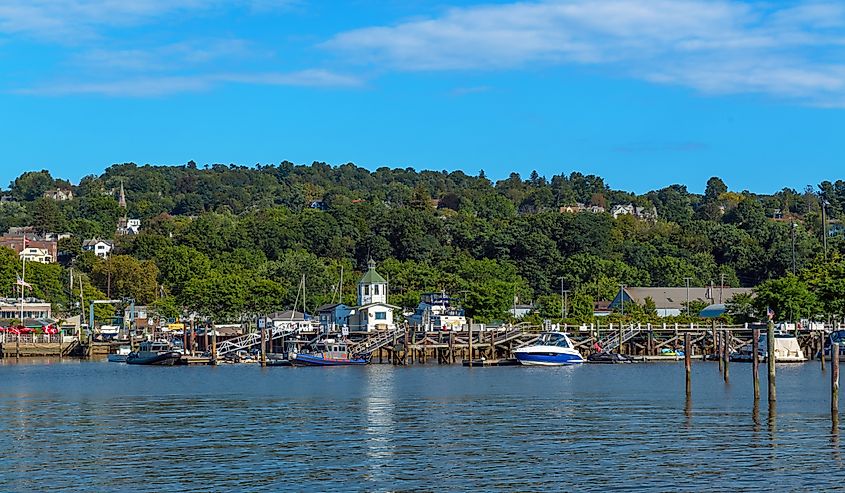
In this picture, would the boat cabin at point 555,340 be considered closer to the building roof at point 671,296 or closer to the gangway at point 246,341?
the gangway at point 246,341

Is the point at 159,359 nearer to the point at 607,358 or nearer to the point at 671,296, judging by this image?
the point at 607,358

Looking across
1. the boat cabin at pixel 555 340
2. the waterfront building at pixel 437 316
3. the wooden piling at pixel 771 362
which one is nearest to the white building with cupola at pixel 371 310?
the waterfront building at pixel 437 316

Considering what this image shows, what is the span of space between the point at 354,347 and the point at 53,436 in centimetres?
5881

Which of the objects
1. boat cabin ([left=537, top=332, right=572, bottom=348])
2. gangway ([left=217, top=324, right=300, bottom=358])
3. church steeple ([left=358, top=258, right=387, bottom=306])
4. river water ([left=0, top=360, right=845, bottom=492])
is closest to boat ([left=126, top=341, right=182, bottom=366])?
gangway ([left=217, top=324, right=300, bottom=358])

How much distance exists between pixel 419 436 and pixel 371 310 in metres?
73.9

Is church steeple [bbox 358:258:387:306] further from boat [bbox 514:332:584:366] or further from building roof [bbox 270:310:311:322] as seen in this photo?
boat [bbox 514:332:584:366]

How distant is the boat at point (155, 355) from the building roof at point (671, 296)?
219 ft

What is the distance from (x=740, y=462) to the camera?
4400 centimetres

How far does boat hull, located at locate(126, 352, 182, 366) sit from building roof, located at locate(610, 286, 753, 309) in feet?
228

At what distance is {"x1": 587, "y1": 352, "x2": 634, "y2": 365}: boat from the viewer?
107312 mm

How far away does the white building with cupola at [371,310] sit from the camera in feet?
414

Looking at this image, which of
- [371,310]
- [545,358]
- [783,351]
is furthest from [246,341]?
[783,351]

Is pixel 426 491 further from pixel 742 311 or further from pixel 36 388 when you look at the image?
pixel 742 311

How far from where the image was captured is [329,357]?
106375mm
